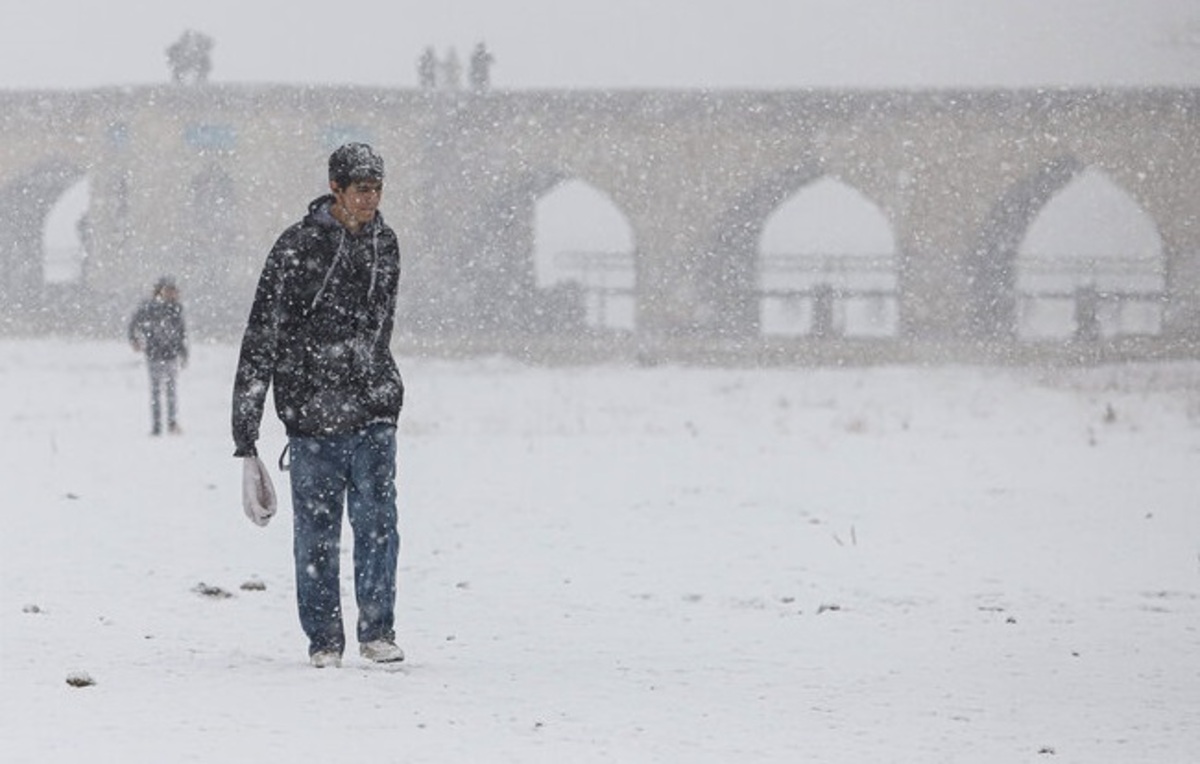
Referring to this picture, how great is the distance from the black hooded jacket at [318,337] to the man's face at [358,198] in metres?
0.05

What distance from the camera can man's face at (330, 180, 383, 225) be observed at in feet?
16.9

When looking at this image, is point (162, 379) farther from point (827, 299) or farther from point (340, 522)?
point (827, 299)

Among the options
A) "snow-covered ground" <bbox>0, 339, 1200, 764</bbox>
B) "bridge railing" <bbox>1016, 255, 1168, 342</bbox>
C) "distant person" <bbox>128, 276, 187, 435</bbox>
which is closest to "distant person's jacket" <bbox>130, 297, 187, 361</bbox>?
"distant person" <bbox>128, 276, 187, 435</bbox>

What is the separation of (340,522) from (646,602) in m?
1.96

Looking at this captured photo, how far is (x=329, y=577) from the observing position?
207 inches

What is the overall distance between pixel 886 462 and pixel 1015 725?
8.37m

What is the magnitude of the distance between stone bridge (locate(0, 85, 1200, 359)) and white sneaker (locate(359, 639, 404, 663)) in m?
27.5

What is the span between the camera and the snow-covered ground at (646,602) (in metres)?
4.40

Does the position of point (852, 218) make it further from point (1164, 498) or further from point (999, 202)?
point (1164, 498)

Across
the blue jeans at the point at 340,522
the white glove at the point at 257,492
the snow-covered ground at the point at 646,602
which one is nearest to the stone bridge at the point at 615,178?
the snow-covered ground at the point at 646,602

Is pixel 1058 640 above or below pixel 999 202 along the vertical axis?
below

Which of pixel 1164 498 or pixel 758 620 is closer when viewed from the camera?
pixel 758 620

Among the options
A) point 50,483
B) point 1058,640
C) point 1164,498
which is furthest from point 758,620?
point 50,483

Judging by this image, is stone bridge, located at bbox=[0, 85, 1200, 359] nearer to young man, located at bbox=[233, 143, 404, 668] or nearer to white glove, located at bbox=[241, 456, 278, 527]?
young man, located at bbox=[233, 143, 404, 668]
